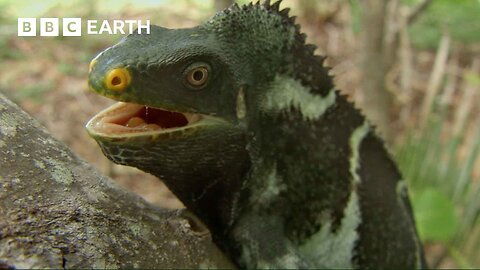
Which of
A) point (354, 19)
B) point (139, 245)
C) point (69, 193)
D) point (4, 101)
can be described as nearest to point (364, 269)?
point (139, 245)

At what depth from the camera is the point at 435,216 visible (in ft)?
12.4

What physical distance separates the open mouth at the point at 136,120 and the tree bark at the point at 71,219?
15 cm

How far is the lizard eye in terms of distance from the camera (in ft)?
6.51

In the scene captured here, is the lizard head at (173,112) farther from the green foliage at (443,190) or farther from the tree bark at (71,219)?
the green foliage at (443,190)

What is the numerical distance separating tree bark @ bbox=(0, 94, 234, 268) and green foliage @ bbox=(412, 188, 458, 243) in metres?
2.17

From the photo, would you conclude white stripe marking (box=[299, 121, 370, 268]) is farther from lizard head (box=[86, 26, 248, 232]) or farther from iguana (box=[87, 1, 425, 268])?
lizard head (box=[86, 26, 248, 232])

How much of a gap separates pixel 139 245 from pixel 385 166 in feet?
4.76

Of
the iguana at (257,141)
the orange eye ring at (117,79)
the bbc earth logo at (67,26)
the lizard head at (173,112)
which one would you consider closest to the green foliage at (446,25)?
the bbc earth logo at (67,26)

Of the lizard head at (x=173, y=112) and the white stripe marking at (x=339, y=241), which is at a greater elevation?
the lizard head at (x=173, y=112)

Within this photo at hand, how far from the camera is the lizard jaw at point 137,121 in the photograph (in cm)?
181

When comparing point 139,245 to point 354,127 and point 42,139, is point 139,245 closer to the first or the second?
point 42,139

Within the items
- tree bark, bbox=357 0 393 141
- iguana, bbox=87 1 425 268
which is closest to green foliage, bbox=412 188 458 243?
tree bark, bbox=357 0 393 141

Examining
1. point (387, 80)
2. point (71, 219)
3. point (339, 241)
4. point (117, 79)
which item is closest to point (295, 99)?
point (339, 241)

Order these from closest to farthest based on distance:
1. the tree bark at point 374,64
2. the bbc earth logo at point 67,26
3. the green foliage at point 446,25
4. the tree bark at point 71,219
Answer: the tree bark at point 71,219
the tree bark at point 374,64
the bbc earth logo at point 67,26
the green foliage at point 446,25
